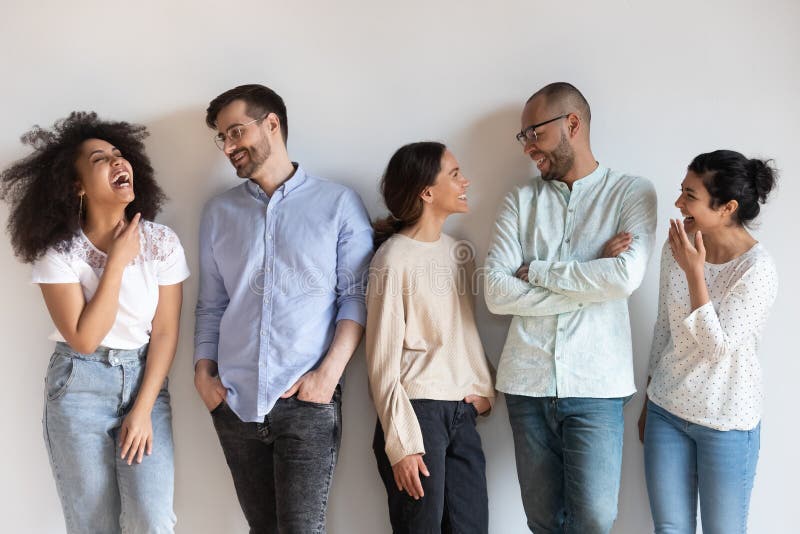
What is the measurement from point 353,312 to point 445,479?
25.0 inches

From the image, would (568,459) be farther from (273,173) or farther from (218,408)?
(273,173)

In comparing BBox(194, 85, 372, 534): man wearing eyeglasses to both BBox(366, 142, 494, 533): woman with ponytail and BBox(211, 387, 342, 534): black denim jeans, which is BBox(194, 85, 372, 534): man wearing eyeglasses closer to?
BBox(211, 387, 342, 534): black denim jeans

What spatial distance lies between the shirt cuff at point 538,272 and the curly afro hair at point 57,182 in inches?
54.4

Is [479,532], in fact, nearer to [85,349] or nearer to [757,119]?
[85,349]

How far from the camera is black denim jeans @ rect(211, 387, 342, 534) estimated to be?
2.17m

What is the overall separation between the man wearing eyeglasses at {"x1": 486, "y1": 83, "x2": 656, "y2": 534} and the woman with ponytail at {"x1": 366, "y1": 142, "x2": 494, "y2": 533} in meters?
0.15

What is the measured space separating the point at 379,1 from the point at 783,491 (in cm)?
234

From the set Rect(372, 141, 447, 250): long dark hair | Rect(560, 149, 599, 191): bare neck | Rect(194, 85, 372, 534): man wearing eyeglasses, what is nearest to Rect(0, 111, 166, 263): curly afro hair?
Rect(194, 85, 372, 534): man wearing eyeglasses

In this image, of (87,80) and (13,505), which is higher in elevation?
(87,80)

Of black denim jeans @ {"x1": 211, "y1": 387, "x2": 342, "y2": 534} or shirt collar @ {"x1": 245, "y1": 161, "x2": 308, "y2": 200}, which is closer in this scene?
black denim jeans @ {"x1": 211, "y1": 387, "x2": 342, "y2": 534}

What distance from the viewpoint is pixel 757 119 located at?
2.39 metres

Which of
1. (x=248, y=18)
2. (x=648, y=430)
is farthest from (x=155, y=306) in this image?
(x=648, y=430)

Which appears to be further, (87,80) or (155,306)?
(87,80)

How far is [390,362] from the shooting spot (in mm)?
2174
